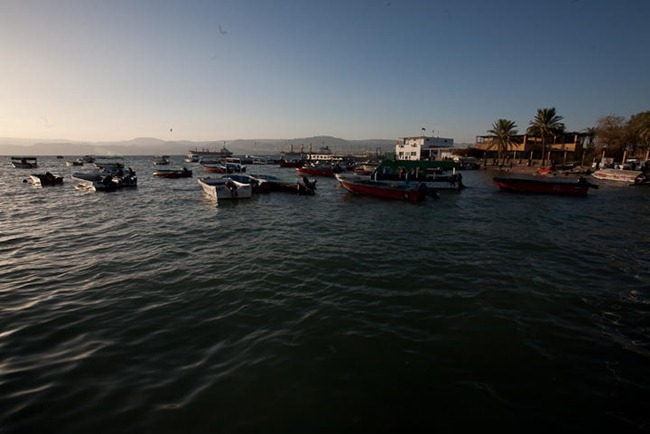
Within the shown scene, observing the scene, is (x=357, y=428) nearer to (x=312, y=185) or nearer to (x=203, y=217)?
(x=203, y=217)

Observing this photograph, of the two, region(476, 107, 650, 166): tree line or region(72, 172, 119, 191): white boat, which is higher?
region(476, 107, 650, 166): tree line

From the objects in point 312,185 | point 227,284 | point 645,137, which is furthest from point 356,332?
point 645,137

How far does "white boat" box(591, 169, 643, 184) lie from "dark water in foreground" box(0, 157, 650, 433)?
46.3 metres

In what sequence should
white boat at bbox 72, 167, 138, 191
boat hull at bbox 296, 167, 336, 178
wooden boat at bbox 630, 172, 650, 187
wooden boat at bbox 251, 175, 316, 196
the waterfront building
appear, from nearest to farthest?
1. wooden boat at bbox 251, 175, 316, 196
2. white boat at bbox 72, 167, 138, 191
3. wooden boat at bbox 630, 172, 650, 187
4. boat hull at bbox 296, 167, 336, 178
5. the waterfront building

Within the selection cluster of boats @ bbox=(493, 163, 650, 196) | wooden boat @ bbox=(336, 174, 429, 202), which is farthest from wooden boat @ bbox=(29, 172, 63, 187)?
cluster of boats @ bbox=(493, 163, 650, 196)

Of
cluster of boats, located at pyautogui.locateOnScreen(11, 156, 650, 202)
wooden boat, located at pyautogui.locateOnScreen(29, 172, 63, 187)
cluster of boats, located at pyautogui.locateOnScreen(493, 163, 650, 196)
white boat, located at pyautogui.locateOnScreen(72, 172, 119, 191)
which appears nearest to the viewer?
cluster of boats, located at pyautogui.locateOnScreen(11, 156, 650, 202)

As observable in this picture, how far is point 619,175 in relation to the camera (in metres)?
51.2

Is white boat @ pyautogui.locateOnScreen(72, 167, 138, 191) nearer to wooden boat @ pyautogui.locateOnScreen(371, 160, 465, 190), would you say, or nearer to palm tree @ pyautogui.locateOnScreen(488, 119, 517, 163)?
wooden boat @ pyautogui.locateOnScreen(371, 160, 465, 190)

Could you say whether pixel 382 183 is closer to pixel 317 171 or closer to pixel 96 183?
pixel 317 171

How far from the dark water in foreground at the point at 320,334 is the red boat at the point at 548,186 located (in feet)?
79.5

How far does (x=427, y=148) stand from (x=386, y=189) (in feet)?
242

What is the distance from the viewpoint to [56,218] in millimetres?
21594

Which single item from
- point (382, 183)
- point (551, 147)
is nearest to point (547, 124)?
point (551, 147)

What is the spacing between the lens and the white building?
98.1m
